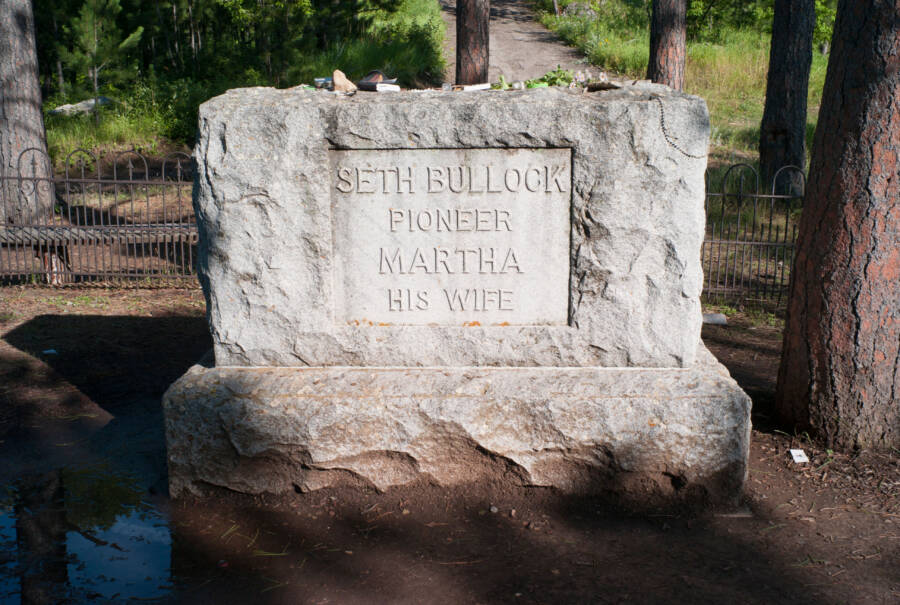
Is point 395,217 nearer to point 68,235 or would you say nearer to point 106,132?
point 68,235

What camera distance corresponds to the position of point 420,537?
3189 mm

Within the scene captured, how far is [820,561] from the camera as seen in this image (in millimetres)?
2980

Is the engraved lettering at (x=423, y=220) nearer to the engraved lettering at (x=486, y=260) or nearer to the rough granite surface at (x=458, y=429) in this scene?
the engraved lettering at (x=486, y=260)

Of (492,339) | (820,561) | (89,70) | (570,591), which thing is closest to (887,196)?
(820,561)

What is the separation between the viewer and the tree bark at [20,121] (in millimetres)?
7910

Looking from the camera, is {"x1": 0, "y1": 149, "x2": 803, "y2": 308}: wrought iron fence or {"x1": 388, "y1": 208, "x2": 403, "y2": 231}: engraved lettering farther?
{"x1": 0, "y1": 149, "x2": 803, "y2": 308}: wrought iron fence

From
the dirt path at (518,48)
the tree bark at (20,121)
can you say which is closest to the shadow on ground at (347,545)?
the tree bark at (20,121)

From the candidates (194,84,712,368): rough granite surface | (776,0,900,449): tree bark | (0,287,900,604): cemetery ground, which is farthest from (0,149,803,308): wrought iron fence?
(194,84,712,368): rough granite surface

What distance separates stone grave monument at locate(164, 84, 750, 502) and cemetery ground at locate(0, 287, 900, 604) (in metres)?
0.15

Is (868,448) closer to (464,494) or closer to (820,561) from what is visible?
(820,561)

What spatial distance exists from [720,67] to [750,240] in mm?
10632

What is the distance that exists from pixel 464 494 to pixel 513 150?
5.05 feet

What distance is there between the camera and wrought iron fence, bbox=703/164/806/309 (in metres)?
7.12

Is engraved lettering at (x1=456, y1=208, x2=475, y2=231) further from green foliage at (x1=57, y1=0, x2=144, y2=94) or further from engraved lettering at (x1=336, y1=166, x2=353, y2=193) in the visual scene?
green foliage at (x1=57, y1=0, x2=144, y2=94)
